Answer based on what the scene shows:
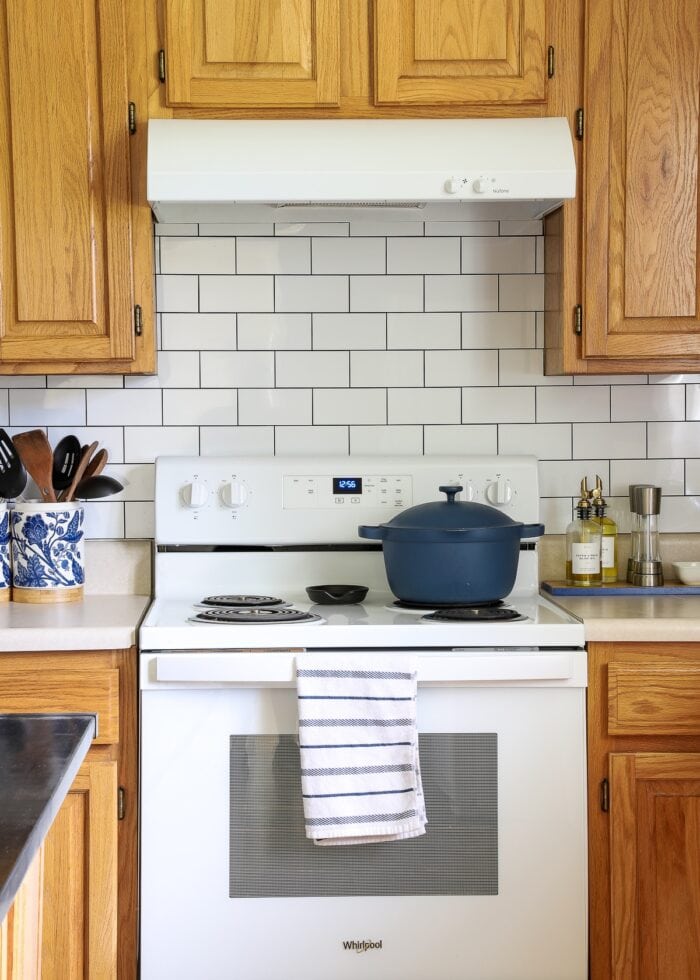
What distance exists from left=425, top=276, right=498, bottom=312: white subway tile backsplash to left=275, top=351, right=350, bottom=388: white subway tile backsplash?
26 centimetres

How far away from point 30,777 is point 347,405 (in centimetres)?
172

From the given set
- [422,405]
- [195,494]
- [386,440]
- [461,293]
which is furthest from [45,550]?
[461,293]

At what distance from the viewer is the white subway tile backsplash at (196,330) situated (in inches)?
102

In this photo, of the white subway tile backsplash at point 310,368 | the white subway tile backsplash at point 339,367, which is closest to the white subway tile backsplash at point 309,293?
the white subway tile backsplash at point 339,367

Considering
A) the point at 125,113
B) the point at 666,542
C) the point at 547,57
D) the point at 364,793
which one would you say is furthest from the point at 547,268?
the point at 364,793

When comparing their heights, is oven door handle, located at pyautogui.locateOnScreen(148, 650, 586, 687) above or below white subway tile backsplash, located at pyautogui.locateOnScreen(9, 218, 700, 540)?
below

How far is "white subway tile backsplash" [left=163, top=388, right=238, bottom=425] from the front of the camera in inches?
102

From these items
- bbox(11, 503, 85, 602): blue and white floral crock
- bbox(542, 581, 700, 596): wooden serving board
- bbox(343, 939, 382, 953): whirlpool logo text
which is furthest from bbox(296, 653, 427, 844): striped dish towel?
bbox(11, 503, 85, 602): blue and white floral crock

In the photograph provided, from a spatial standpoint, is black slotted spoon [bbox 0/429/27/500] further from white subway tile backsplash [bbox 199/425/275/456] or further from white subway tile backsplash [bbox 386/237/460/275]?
white subway tile backsplash [bbox 386/237/460/275]

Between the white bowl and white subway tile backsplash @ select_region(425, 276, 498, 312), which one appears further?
white subway tile backsplash @ select_region(425, 276, 498, 312)

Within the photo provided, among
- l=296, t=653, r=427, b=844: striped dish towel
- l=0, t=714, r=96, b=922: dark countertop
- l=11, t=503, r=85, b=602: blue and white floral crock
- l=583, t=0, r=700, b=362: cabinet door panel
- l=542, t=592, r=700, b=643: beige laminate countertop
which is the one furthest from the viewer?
l=11, t=503, r=85, b=602: blue and white floral crock

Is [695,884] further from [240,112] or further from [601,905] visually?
[240,112]

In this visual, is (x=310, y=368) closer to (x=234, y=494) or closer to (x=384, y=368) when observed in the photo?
(x=384, y=368)

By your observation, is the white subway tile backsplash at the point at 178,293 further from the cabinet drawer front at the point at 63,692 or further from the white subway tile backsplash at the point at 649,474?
the white subway tile backsplash at the point at 649,474
